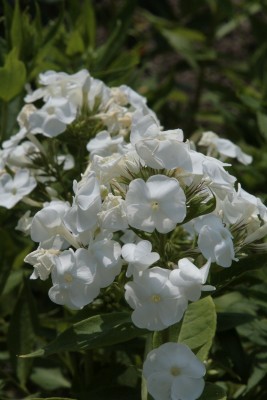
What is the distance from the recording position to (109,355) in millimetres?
2145

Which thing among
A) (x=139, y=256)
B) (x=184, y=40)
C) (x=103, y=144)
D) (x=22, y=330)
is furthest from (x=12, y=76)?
(x=184, y=40)

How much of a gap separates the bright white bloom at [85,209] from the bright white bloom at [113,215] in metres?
0.01

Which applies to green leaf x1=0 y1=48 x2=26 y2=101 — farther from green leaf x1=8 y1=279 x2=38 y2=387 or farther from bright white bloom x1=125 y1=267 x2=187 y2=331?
bright white bloom x1=125 y1=267 x2=187 y2=331

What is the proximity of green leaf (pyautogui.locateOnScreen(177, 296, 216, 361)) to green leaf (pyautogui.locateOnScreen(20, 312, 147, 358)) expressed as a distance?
0.26 feet

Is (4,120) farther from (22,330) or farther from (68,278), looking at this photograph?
(68,278)

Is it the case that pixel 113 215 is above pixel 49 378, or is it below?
above

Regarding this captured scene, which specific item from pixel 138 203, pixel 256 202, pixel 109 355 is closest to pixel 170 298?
pixel 138 203

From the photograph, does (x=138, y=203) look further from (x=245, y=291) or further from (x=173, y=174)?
(x=245, y=291)

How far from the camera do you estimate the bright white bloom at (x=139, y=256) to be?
1383mm

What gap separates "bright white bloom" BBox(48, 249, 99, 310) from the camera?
1439mm

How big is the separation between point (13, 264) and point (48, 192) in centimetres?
32

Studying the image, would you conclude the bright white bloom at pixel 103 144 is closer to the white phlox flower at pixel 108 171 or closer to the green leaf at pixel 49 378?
the white phlox flower at pixel 108 171

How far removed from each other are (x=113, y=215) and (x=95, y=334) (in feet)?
0.76

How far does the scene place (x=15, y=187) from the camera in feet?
6.27
